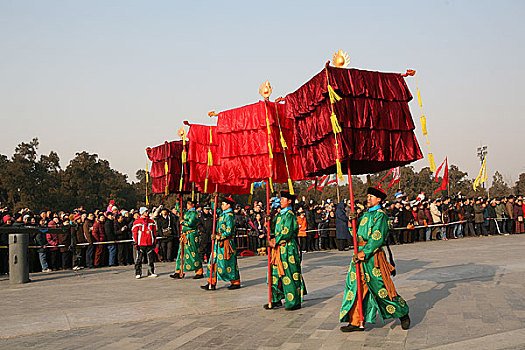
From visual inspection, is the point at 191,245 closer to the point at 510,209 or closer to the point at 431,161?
the point at 431,161

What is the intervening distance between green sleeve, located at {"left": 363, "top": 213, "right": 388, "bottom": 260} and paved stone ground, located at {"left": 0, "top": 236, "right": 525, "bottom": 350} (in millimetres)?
1068

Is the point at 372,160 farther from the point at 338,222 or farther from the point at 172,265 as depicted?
the point at 338,222

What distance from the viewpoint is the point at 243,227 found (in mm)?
19719

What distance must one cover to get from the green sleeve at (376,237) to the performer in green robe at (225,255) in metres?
4.81

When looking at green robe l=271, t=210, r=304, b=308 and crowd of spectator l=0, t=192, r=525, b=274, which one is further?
crowd of spectator l=0, t=192, r=525, b=274

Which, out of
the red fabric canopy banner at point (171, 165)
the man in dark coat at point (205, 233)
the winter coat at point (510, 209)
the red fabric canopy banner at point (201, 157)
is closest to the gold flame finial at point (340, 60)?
the red fabric canopy banner at point (201, 157)

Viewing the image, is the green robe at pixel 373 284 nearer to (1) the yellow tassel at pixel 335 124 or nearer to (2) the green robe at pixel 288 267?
(1) the yellow tassel at pixel 335 124

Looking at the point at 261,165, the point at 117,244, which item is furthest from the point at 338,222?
the point at 261,165

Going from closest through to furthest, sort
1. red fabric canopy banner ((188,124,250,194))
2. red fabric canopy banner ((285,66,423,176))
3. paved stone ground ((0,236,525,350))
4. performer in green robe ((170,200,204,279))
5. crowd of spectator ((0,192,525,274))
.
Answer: paved stone ground ((0,236,525,350)) → red fabric canopy banner ((285,66,423,176)) → performer in green robe ((170,200,204,279)) → red fabric canopy banner ((188,124,250,194)) → crowd of spectator ((0,192,525,274))

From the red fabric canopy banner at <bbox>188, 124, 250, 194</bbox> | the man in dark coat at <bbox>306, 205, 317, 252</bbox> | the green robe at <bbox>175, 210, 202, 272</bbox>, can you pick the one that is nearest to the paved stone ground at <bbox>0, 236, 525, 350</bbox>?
the green robe at <bbox>175, 210, 202, 272</bbox>

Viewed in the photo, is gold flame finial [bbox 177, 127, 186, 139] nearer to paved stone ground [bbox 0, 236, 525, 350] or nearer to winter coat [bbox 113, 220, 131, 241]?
paved stone ground [bbox 0, 236, 525, 350]

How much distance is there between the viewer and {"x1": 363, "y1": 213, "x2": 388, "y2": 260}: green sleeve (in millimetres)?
6480

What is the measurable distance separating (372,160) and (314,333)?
8.63 feet

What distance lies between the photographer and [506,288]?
9.30 metres
